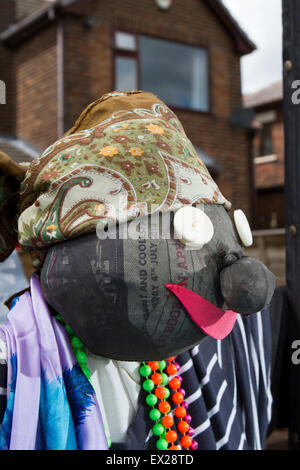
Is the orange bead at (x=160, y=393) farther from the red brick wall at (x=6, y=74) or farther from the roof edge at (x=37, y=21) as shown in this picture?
the roof edge at (x=37, y=21)

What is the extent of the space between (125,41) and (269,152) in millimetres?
7490

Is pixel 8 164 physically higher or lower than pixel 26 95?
lower

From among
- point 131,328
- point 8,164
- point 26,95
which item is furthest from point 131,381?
point 26,95

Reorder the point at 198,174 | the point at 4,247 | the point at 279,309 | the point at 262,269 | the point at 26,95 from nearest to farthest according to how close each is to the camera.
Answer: the point at 262,269
the point at 198,174
the point at 4,247
the point at 279,309
the point at 26,95

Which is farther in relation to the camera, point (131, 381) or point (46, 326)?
point (131, 381)

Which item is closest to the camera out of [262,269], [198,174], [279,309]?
[262,269]

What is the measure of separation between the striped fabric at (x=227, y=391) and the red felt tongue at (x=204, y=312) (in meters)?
0.25

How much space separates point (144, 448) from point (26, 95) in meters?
4.50

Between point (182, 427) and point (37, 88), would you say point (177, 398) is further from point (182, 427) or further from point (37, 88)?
point (37, 88)

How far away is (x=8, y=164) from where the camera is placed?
109 centimetres

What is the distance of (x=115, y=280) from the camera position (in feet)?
3.11

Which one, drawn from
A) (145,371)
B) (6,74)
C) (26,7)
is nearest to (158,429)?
(145,371)

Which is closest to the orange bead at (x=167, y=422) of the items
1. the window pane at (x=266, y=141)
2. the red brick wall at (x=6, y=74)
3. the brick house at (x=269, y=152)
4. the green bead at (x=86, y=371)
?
the green bead at (x=86, y=371)
